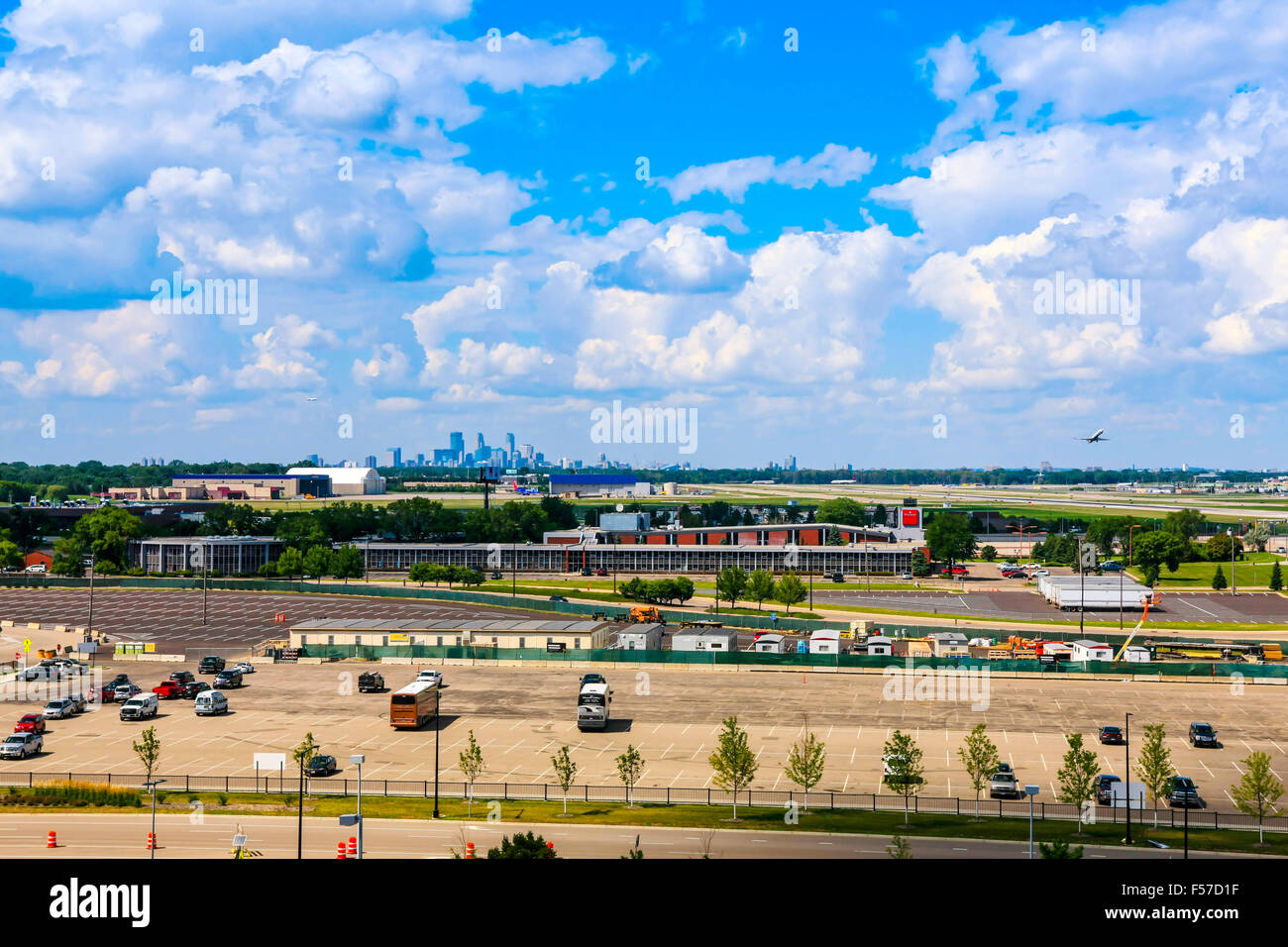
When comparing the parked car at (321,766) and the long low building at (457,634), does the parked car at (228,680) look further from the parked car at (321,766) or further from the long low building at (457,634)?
the parked car at (321,766)

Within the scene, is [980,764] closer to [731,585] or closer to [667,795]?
[667,795]

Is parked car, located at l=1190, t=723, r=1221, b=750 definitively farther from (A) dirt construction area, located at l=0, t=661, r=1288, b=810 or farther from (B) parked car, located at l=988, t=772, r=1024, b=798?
(B) parked car, located at l=988, t=772, r=1024, b=798

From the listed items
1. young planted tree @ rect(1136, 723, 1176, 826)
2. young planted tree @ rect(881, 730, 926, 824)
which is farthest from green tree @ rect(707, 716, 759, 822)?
young planted tree @ rect(1136, 723, 1176, 826)

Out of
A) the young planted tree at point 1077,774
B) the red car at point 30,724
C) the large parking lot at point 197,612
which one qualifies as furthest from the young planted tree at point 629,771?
the large parking lot at point 197,612

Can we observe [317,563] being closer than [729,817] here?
No

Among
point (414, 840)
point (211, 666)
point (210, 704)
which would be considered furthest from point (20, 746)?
point (414, 840)

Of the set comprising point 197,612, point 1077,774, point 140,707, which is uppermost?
point 197,612
